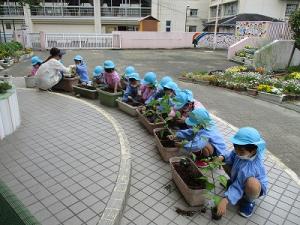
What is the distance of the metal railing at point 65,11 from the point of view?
28.1 metres

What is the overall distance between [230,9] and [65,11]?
20.3 metres

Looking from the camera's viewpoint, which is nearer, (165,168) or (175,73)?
(165,168)

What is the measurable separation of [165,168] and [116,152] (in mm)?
872

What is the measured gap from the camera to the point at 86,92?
7.80m

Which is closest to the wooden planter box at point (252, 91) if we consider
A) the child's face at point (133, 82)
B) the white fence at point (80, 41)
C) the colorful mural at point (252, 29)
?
the child's face at point (133, 82)

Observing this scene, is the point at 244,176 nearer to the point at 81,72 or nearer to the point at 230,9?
the point at 81,72

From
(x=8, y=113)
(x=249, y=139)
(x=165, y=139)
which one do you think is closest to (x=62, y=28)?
(x=8, y=113)

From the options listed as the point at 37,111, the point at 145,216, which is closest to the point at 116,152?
the point at 145,216

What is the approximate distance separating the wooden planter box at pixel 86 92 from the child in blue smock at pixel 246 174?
17.0 ft

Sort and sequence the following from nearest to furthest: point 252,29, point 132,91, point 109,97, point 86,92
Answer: point 132,91, point 109,97, point 86,92, point 252,29

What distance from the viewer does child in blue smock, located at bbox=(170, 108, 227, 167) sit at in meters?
3.90

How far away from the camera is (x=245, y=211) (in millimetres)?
3396

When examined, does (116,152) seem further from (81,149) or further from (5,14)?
(5,14)

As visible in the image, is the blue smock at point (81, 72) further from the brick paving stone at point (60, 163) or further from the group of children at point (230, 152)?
the group of children at point (230, 152)
